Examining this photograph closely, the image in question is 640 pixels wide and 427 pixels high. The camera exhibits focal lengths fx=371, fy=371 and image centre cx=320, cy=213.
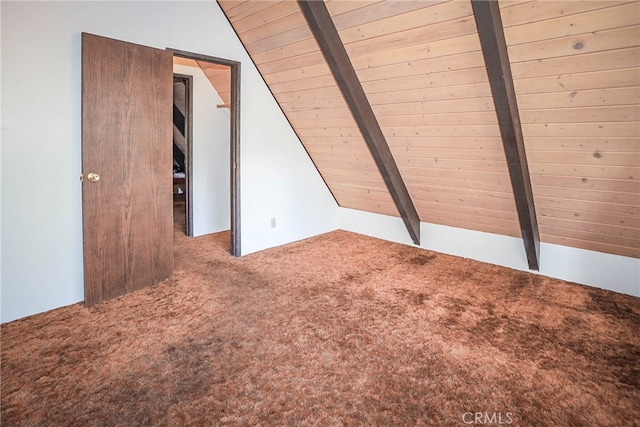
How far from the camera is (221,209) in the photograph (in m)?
4.59

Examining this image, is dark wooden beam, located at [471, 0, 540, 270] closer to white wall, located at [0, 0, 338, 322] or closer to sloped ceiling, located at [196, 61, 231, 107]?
white wall, located at [0, 0, 338, 322]

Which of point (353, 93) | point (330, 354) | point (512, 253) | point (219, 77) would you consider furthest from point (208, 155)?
point (512, 253)

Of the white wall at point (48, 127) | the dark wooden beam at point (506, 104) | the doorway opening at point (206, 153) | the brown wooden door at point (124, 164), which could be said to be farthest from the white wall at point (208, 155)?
the dark wooden beam at point (506, 104)

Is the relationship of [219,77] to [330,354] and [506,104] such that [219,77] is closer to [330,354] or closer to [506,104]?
[506,104]

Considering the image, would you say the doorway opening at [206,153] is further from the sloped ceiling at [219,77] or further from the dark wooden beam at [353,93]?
the dark wooden beam at [353,93]

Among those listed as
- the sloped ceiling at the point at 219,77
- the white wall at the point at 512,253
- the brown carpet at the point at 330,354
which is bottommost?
the brown carpet at the point at 330,354

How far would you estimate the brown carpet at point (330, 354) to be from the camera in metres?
1.61

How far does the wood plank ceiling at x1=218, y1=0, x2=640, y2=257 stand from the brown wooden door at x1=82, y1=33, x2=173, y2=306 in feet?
3.32

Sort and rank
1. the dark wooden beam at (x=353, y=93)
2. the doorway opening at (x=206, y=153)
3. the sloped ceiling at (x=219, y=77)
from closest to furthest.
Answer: the dark wooden beam at (x=353, y=93) < the sloped ceiling at (x=219, y=77) < the doorway opening at (x=206, y=153)

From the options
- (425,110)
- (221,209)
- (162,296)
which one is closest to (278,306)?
(162,296)

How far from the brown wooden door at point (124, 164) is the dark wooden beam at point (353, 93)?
3.83 feet

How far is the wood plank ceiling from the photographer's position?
183cm

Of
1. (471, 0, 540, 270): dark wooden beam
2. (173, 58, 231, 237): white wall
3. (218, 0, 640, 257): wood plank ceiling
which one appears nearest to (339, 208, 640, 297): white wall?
(218, 0, 640, 257): wood plank ceiling

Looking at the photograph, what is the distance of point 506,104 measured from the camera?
6.85 feet
